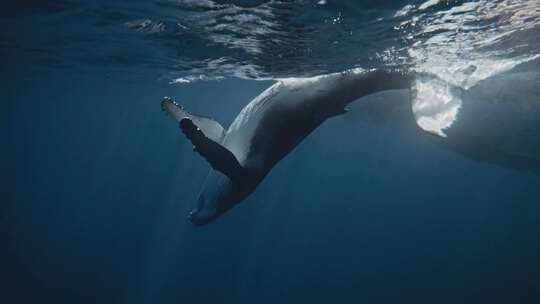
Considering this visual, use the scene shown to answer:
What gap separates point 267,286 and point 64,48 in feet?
83.4

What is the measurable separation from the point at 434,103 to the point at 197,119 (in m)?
3.55

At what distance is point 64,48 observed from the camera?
619 inches

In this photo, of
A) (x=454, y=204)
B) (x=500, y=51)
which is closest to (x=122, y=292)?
(x=500, y=51)

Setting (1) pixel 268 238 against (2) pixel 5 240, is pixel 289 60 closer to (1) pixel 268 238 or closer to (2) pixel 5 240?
(2) pixel 5 240

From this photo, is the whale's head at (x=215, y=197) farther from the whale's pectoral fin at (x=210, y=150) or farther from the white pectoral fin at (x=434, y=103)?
the white pectoral fin at (x=434, y=103)

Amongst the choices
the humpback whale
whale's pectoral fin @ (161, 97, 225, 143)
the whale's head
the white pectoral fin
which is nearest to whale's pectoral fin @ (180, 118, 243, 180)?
the humpback whale

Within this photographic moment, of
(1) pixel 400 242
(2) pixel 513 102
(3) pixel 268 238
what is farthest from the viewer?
(3) pixel 268 238

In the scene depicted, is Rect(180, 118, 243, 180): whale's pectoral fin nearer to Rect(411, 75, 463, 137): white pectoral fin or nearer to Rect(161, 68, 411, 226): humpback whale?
Rect(161, 68, 411, 226): humpback whale

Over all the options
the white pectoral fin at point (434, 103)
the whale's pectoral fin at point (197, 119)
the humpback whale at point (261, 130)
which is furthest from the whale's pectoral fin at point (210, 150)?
the white pectoral fin at point (434, 103)

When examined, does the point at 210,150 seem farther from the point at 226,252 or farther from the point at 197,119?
the point at 226,252

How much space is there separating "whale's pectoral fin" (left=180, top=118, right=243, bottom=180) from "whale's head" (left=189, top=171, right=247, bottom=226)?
384 millimetres

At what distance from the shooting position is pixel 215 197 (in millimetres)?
3975

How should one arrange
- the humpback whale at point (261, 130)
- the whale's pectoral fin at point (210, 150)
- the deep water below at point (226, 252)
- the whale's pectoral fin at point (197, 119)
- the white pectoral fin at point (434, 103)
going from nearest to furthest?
the whale's pectoral fin at point (210, 150) < the whale's pectoral fin at point (197, 119) < the humpback whale at point (261, 130) < the white pectoral fin at point (434, 103) < the deep water below at point (226, 252)

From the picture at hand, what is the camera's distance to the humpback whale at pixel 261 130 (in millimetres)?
3844
